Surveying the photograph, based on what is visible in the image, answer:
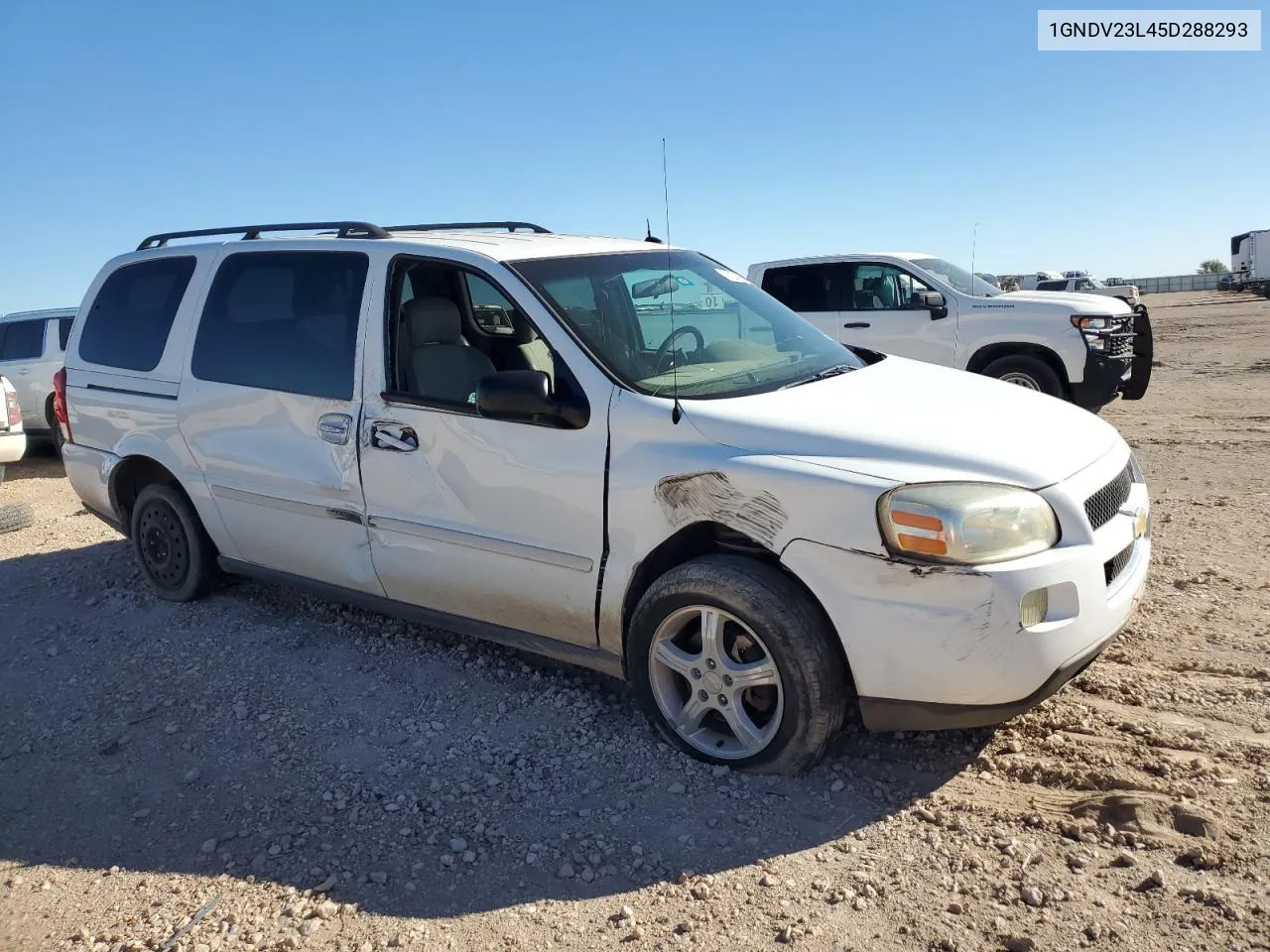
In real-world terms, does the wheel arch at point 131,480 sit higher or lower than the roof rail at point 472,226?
lower

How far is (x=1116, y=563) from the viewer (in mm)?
3340

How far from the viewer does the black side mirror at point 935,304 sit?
34.1 ft

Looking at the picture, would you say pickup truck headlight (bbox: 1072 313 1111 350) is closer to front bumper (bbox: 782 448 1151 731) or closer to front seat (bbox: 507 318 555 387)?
front seat (bbox: 507 318 555 387)

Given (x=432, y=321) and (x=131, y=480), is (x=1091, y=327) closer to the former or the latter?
(x=432, y=321)

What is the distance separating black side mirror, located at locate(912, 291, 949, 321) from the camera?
34.1 ft

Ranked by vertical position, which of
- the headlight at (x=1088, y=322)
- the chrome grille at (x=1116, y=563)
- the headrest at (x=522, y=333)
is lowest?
the chrome grille at (x=1116, y=563)

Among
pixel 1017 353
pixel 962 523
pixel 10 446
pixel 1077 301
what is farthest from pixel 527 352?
pixel 1077 301

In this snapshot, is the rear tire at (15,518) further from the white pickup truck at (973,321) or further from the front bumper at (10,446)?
the white pickup truck at (973,321)

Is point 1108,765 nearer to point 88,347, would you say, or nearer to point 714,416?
point 714,416

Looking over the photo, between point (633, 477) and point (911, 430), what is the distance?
971 millimetres

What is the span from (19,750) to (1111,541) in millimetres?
4227

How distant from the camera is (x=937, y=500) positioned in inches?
120

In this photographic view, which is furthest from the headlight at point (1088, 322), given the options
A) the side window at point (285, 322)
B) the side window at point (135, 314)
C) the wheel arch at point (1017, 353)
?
the side window at point (135, 314)

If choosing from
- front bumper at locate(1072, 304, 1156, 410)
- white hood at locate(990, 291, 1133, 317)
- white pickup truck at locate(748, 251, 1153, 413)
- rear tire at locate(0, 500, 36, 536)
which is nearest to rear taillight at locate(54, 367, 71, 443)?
rear tire at locate(0, 500, 36, 536)
